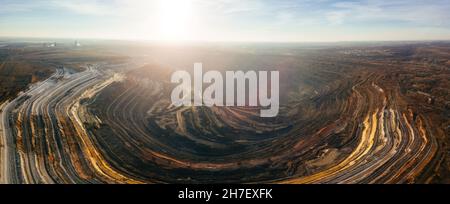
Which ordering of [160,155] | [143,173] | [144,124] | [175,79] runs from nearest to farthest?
[143,173], [160,155], [144,124], [175,79]

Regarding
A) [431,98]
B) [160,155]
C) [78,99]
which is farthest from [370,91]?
[78,99]

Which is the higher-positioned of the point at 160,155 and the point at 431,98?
the point at 431,98

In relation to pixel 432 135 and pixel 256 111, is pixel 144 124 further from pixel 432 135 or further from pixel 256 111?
pixel 432 135

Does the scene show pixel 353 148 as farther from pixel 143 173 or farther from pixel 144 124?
pixel 144 124

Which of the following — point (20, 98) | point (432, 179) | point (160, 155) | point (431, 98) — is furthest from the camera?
point (431, 98)

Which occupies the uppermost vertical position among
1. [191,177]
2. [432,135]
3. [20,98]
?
[20,98]

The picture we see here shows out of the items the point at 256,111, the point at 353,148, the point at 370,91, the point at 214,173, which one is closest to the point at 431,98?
the point at 370,91

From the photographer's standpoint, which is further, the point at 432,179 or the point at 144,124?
the point at 144,124
